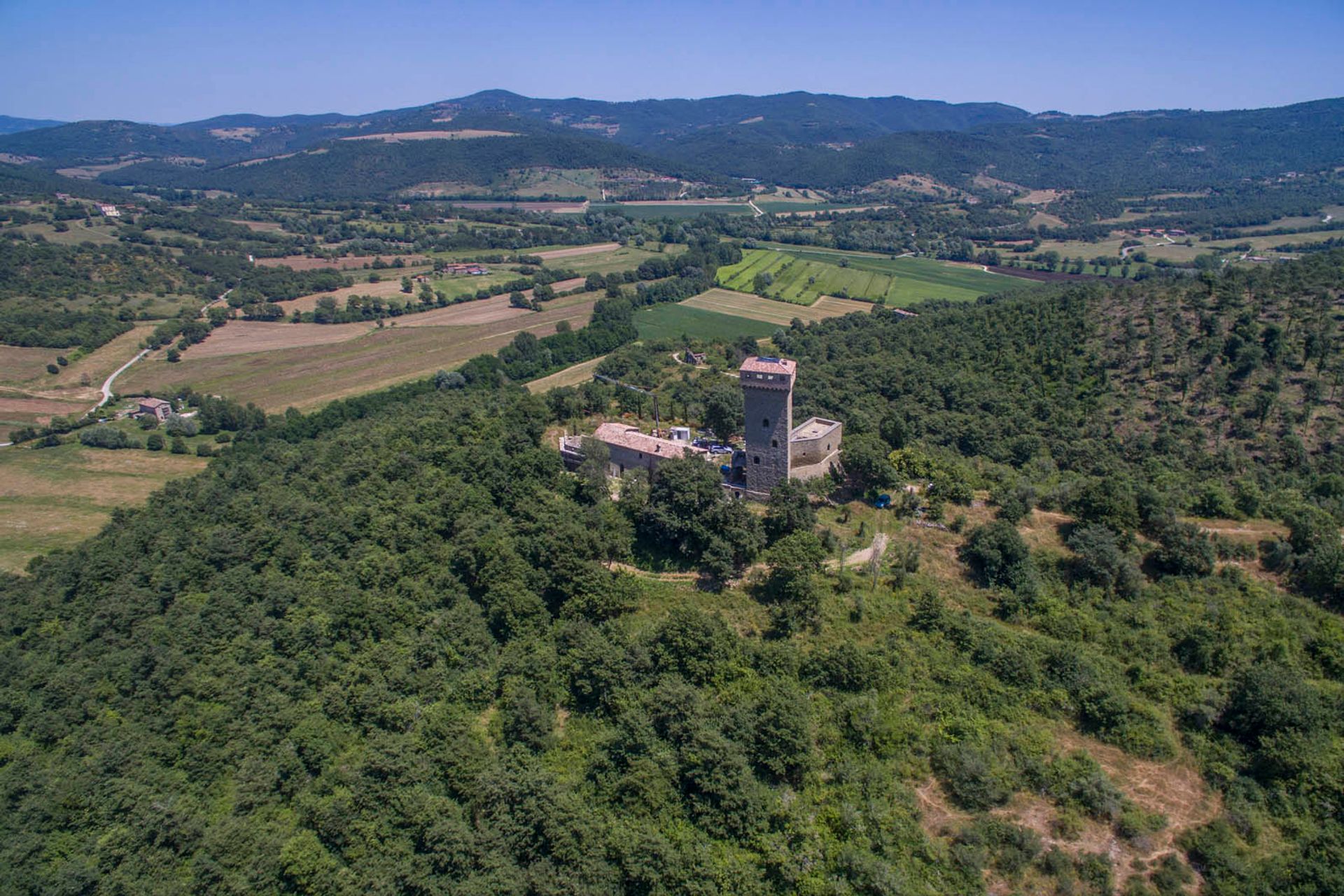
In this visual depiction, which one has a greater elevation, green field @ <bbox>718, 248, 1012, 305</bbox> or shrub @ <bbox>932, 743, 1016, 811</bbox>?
green field @ <bbox>718, 248, 1012, 305</bbox>

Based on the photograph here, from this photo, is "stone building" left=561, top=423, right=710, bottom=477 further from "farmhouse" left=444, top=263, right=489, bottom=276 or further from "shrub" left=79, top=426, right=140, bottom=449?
"farmhouse" left=444, top=263, right=489, bottom=276

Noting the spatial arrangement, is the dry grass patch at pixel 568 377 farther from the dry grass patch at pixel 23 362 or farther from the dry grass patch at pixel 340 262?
the dry grass patch at pixel 340 262

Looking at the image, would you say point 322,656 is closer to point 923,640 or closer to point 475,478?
point 475,478

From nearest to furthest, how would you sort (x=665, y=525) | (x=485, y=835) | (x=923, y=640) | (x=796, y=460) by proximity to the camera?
1. (x=485, y=835)
2. (x=923, y=640)
3. (x=665, y=525)
4. (x=796, y=460)

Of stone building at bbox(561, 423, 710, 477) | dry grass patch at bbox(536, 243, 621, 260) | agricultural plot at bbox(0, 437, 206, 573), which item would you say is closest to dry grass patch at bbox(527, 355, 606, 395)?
stone building at bbox(561, 423, 710, 477)

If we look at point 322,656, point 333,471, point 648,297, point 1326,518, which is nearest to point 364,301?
point 648,297

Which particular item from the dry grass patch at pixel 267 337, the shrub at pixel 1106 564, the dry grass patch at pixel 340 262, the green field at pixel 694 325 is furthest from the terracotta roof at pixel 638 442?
the dry grass patch at pixel 340 262
